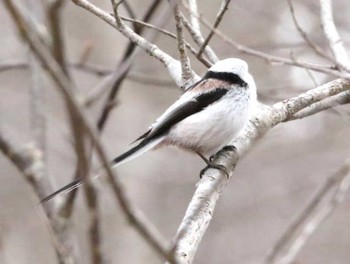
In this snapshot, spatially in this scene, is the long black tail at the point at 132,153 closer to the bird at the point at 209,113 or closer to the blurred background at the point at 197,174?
the bird at the point at 209,113

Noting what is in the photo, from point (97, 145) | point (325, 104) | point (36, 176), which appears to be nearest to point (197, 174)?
point (325, 104)

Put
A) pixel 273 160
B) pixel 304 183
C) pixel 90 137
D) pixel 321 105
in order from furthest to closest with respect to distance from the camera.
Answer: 1. pixel 273 160
2. pixel 304 183
3. pixel 321 105
4. pixel 90 137

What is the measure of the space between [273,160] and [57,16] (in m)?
5.95

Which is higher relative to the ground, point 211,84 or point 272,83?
point 272,83

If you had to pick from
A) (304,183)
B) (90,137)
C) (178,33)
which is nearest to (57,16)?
(90,137)

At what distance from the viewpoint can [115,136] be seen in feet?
23.6

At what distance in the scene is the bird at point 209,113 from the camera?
114 inches

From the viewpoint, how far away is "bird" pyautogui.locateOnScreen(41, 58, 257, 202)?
2.89 metres

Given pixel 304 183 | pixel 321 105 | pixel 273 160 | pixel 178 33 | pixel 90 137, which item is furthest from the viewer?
pixel 273 160

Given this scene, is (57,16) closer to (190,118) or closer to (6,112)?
(190,118)

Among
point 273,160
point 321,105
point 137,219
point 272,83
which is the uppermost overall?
point 272,83

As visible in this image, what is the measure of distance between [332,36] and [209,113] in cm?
64

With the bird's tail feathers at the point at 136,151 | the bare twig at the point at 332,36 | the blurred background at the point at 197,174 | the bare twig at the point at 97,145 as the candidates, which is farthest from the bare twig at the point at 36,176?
the blurred background at the point at 197,174

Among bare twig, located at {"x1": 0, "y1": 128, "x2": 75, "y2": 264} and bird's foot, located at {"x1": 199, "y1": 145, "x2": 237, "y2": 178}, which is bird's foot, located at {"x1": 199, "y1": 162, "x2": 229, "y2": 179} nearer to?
bird's foot, located at {"x1": 199, "y1": 145, "x2": 237, "y2": 178}
